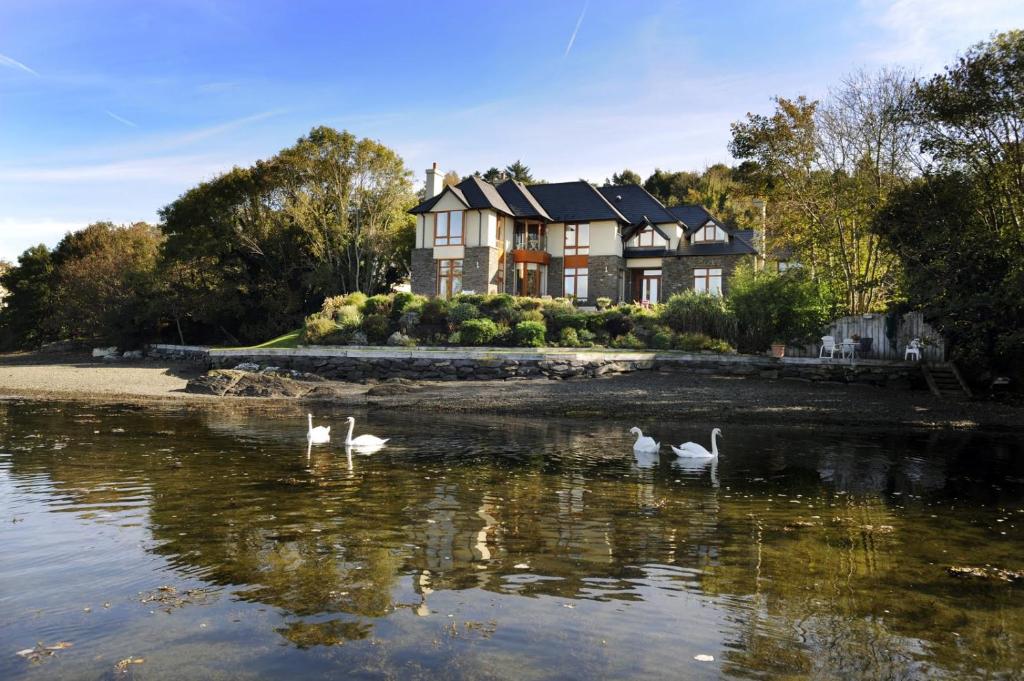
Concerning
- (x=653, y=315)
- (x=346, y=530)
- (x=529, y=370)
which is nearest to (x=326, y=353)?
(x=529, y=370)

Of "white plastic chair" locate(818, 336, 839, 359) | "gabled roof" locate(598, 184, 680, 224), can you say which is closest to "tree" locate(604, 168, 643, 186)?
"gabled roof" locate(598, 184, 680, 224)

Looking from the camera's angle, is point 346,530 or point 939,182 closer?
point 346,530

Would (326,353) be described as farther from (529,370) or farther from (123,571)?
(123,571)

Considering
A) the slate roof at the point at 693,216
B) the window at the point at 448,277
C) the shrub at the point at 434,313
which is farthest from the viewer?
the slate roof at the point at 693,216

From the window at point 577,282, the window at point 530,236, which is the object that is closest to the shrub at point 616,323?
the window at point 577,282

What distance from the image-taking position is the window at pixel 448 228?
141 ft

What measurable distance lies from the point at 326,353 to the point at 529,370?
976cm

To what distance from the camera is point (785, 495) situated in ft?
30.2

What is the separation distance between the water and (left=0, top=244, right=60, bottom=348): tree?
50.9m

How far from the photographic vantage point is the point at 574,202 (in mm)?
46094

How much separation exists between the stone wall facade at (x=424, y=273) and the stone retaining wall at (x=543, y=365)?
47.9 feet

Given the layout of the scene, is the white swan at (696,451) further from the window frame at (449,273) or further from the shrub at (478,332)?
the window frame at (449,273)

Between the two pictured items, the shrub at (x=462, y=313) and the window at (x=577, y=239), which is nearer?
the shrub at (x=462, y=313)

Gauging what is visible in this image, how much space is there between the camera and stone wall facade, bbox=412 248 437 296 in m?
44.0
